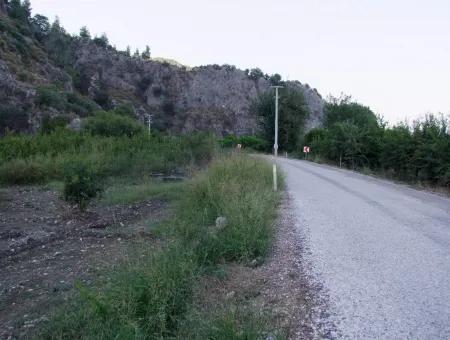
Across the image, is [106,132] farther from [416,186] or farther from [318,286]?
[318,286]

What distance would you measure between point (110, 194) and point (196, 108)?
88614 millimetres

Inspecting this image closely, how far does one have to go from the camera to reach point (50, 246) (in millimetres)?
10266

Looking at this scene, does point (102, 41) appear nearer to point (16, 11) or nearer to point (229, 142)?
point (16, 11)

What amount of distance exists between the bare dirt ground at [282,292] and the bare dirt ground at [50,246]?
8.85 feet

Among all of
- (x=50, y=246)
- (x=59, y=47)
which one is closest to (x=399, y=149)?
(x=50, y=246)

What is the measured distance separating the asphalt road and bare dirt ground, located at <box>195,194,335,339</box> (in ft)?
0.53

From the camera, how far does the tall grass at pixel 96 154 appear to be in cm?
2266

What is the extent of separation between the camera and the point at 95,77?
9700cm

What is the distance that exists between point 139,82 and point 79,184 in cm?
9574

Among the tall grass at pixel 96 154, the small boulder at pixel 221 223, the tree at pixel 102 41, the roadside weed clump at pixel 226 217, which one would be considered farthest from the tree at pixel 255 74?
the small boulder at pixel 221 223

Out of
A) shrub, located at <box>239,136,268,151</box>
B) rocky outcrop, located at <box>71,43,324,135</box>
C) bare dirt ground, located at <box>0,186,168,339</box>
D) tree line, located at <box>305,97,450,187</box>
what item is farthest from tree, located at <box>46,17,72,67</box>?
bare dirt ground, located at <box>0,186,168,339</box>

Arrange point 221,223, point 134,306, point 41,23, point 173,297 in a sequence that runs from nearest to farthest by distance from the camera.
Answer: point 134,306 < point 173,297 < point 221,223 < point 41,23

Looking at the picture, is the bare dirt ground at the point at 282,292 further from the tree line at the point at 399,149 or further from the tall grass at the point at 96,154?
the tall grass at the point at 96,154

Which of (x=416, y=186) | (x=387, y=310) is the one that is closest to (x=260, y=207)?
(x=387, y=310)
